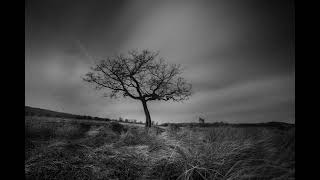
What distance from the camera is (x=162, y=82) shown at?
17891 millimetres
